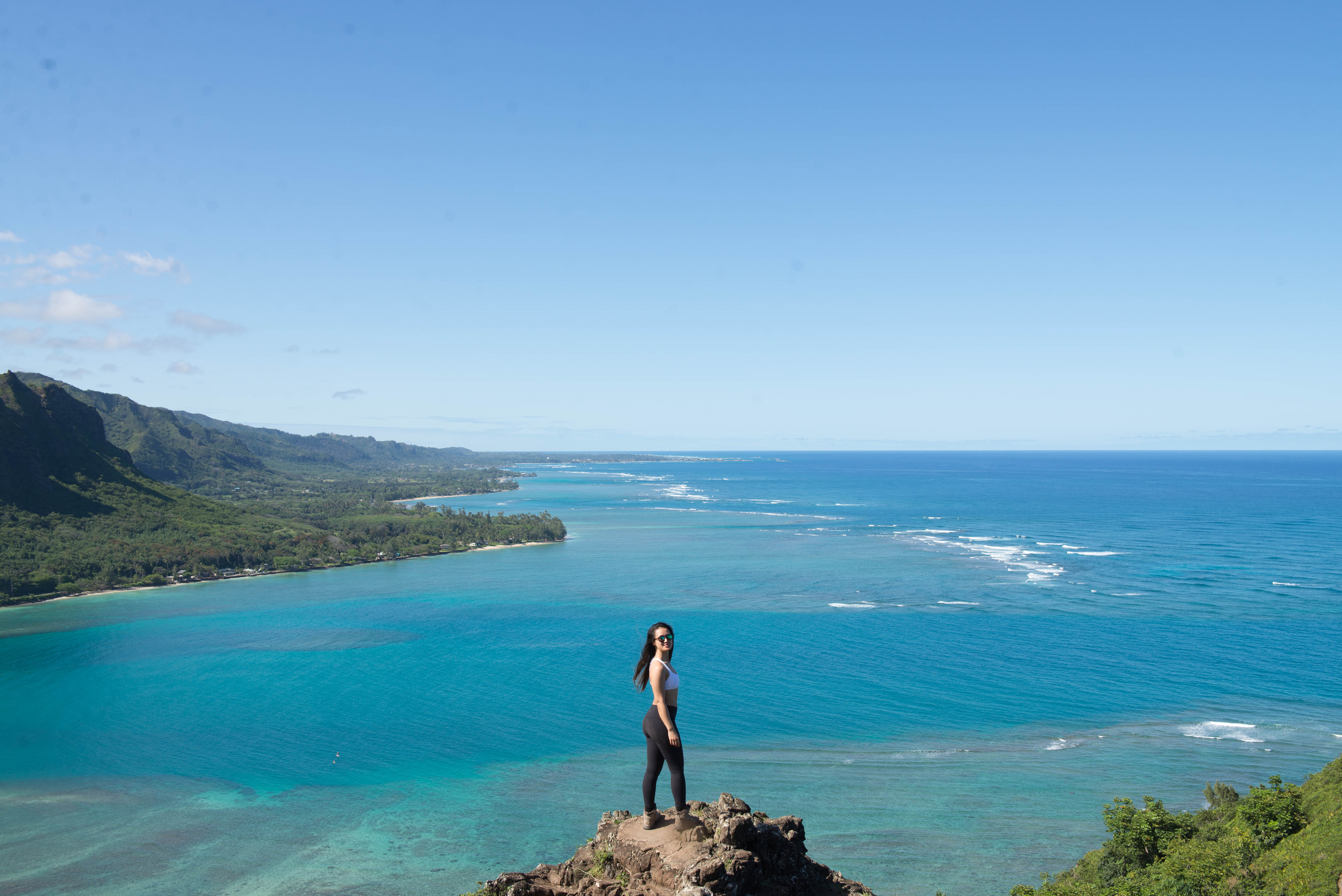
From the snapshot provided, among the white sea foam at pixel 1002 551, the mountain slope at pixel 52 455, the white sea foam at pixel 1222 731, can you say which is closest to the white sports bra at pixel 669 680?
the white sea foam at pixel 1222 731

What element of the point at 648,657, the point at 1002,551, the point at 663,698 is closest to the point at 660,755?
the point at 663,698

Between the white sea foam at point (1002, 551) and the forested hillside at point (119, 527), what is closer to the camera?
the white sea foam at point (1002, 551)

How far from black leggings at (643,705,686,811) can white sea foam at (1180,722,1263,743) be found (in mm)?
48555

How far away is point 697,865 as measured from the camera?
970 cm

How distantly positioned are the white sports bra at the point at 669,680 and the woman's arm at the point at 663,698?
0.01 metres

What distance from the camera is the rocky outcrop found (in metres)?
9.81

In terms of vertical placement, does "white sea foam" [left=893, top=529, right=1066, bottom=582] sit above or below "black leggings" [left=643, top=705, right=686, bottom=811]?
below

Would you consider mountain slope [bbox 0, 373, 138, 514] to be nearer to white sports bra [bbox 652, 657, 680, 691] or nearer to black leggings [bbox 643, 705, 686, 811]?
black leggings [bbox 643, 705, 686, 811]

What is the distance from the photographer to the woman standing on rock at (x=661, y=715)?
387 inches

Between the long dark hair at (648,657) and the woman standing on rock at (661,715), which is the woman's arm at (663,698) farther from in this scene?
the long dark hair at (648,657)

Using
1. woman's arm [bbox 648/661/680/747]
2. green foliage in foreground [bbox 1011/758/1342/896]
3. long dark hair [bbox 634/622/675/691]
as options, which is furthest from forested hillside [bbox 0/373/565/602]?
green foliage in foreground [bbox 1011/758/1342/896]

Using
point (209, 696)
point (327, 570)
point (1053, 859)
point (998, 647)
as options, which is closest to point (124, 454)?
point (327, 570)

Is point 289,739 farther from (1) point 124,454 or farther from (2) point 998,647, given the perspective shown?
(1) point 124,454

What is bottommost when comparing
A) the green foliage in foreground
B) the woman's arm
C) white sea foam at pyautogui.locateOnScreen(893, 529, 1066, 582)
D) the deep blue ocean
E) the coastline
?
the coastline
